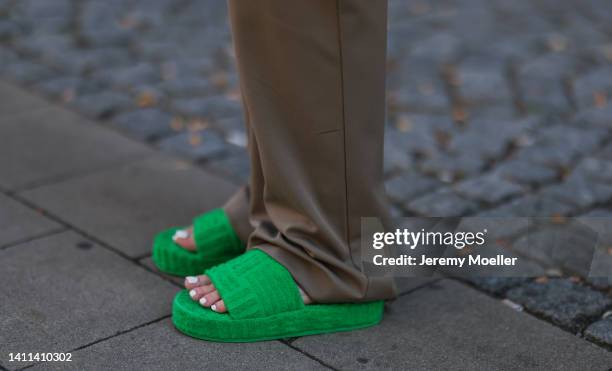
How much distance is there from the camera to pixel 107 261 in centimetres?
286

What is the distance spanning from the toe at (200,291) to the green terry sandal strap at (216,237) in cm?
30

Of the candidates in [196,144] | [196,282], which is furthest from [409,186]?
[196,282]

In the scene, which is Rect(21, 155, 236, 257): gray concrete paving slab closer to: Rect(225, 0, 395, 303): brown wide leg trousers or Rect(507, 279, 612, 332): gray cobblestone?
Rect(225, 0, 395, 303): brown wide leg trousers

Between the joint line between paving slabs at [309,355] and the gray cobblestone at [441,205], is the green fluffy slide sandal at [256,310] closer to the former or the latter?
the joint line between paving slabs at [309,355]

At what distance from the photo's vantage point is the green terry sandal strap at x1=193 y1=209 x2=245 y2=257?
9.04ft

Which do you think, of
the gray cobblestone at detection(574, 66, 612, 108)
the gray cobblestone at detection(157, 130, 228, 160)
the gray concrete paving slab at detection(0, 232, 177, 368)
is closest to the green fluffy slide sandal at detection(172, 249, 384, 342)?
the gray concrete paving slab at detection(0, 232, 177, 368)

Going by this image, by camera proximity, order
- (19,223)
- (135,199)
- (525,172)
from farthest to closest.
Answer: (525,172) → (135,199) → (19,223)

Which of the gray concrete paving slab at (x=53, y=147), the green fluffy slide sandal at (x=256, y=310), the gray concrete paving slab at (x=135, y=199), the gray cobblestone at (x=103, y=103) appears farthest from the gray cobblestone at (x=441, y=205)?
the gray cobblestone at (x=103, y=103)

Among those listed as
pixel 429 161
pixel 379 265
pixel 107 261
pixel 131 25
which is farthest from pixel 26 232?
pixel 131 25

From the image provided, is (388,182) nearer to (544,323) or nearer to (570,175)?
(570,175)

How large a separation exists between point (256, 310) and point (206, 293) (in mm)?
142

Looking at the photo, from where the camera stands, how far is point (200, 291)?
8.04 feet

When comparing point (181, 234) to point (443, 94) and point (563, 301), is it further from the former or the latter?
point (443, 94)

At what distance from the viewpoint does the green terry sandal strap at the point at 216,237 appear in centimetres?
276
